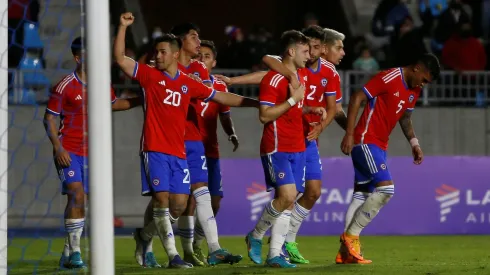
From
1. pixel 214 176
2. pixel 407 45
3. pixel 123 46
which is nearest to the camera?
pixel 123 46

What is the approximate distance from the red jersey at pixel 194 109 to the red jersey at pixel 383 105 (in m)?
1.52

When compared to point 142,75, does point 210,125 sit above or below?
below

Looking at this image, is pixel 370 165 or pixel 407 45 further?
pixel 407 45

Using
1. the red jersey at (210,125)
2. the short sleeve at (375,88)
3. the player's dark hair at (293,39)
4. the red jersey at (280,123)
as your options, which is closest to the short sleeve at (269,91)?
the red jersey at (280,123)

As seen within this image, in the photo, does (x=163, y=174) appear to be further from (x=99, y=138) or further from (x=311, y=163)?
(x=99, y=138)

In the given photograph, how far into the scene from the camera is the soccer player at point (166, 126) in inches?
373

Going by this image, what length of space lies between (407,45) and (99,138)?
12.6 meters

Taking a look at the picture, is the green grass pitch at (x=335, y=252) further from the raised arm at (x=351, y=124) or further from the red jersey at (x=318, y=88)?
the red jersey at (x=318, y=88)

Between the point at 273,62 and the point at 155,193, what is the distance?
155 cm

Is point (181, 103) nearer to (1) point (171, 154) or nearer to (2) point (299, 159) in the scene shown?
(1) point (171, 154)

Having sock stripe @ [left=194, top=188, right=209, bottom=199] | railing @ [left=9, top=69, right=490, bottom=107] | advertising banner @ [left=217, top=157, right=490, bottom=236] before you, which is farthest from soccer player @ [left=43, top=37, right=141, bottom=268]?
railing @ [left=9, top=69, right=490, bottom=107]

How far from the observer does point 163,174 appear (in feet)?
31.0

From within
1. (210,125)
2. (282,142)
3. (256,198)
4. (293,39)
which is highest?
(293,39)

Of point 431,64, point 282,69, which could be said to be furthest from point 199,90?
point 431,64
